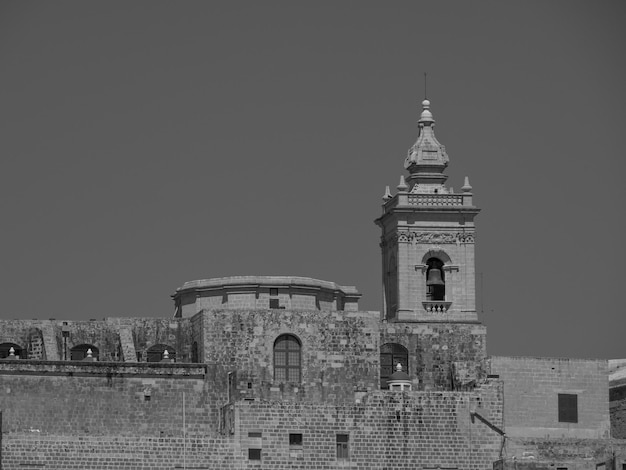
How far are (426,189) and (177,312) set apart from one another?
13158 millimetres

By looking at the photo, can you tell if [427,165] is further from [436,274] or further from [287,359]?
[287,359]

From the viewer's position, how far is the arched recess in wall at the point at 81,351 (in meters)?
123

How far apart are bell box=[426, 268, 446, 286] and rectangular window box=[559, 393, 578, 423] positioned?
9450mm

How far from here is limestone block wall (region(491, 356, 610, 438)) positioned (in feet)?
399

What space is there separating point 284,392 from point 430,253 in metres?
12.8

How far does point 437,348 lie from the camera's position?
123562mm

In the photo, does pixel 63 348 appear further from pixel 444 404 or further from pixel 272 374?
pixel 444 404

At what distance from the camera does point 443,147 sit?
13262cm

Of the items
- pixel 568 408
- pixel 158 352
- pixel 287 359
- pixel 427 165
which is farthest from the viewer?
pixel 427 165

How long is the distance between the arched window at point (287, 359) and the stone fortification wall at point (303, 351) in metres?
0.26

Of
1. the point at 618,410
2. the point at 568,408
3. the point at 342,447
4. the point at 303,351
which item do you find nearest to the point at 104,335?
the point at 303,351

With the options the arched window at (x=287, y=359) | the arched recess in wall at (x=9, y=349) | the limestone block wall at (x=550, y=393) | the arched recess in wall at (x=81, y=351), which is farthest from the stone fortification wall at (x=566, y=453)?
the arched recess in wall at (x=9, y=349)

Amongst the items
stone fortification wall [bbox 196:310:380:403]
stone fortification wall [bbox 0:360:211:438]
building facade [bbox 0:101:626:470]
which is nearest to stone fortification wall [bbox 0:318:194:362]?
building facade [bbox 0:101:626:470]

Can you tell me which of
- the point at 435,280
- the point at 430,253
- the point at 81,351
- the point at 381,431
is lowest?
the point at 381,431
